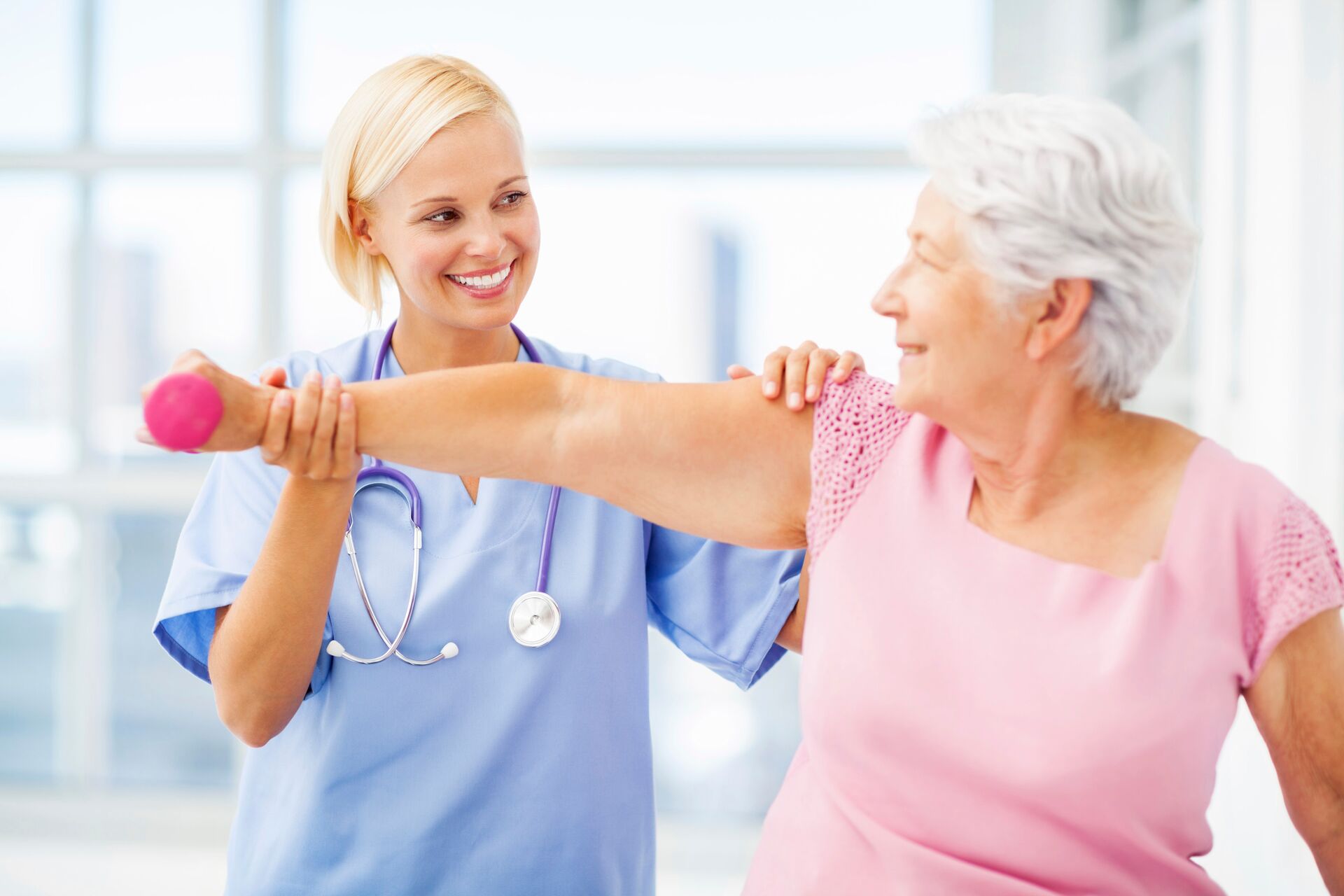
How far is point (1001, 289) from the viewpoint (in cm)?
103

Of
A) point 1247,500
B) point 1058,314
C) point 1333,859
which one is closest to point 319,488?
point 1058,314

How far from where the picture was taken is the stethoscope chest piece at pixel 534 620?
52.6 inches

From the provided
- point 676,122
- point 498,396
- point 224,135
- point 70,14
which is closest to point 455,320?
point 498,396

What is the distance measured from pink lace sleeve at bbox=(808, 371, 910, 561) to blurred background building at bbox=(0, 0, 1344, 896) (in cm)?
161

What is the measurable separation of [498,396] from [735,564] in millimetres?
406

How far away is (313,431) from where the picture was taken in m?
1.14

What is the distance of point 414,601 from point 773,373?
1.65 ft

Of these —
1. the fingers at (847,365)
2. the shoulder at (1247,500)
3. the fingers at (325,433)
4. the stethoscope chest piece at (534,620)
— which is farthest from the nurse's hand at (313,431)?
the shoulder at (1247,500)

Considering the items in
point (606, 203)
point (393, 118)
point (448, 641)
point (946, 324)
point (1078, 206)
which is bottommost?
point (448, 641)

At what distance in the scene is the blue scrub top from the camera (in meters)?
1.33

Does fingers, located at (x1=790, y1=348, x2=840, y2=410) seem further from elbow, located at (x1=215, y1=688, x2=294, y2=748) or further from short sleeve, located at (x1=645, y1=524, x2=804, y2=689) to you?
elbow, located at (x1=215, y1=688, x2=294, y2=748)

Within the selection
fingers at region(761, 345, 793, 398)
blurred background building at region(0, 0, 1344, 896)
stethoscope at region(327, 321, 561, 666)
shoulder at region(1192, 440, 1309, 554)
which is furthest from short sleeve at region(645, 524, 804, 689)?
blurred background building at region(0, 0, 1344, 896)

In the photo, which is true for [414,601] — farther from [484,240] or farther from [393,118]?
[393,118]

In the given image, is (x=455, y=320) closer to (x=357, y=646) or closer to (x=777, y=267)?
(x=357, y=646)
